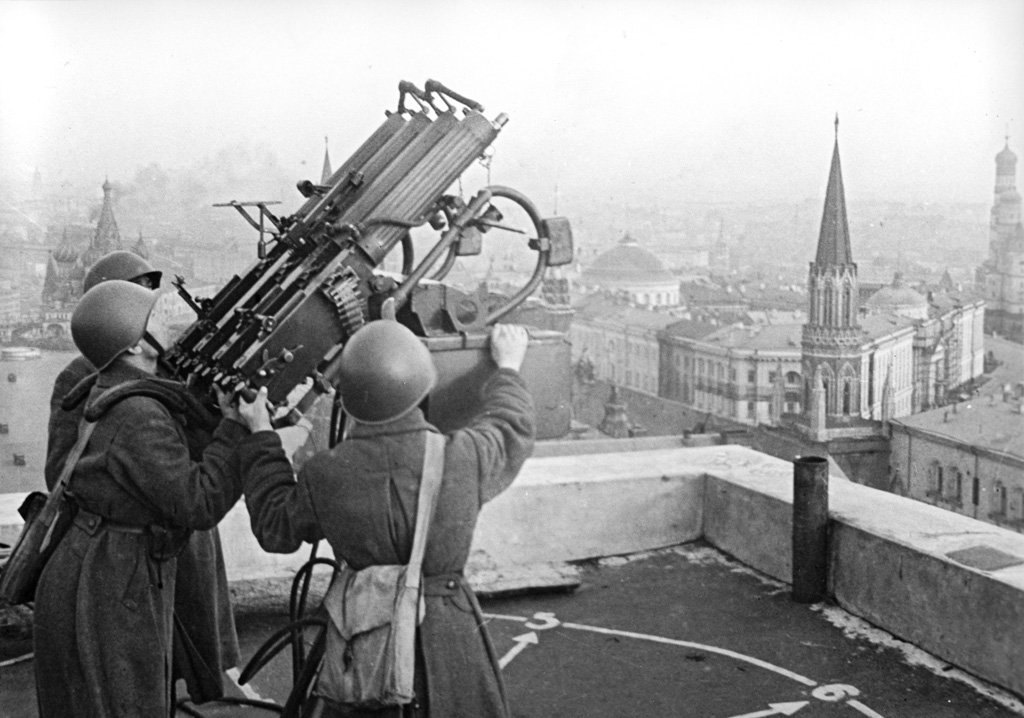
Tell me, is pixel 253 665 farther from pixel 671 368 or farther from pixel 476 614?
pixel 671 368

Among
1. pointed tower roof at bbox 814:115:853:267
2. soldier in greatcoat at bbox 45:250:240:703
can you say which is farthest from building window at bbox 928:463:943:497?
soldier in greatcoat at bbox 45:250:240:703

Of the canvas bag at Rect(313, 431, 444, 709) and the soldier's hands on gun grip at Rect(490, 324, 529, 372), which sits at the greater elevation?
the soldier's hands on gun grip at Rect(490, 324, 529, 372)

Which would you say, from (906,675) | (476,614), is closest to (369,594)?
(476,614)

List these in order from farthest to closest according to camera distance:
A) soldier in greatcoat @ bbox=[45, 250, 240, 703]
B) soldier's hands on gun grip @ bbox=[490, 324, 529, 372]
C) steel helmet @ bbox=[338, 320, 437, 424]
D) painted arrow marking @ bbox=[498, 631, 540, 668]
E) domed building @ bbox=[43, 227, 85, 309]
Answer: domed building @ bbox=[43, 227, 85, 309] < painted arrow marking @ bbox=[498, 631, 540, 668] < soldier in greatcoat @ bbox=[45, 250, 240, 703] < soldier's hands on gun grip @ bbox=[490, 324, 529, 372] < steel helmet @ bbox=[338, 320, 437, 424]

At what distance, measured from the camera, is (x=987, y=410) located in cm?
919

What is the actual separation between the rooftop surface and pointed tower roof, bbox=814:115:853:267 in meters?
5.53

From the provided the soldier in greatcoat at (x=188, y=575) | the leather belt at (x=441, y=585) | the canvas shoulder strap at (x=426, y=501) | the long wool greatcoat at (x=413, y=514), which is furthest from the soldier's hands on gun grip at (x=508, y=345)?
the soldier in greatcoat at (x=188, y=575)

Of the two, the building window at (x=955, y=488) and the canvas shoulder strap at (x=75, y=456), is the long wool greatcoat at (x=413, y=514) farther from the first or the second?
the building window at (x=955, y=488)

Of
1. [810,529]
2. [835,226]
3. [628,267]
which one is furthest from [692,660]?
[835,226]

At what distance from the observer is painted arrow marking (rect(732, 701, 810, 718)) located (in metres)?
4.41

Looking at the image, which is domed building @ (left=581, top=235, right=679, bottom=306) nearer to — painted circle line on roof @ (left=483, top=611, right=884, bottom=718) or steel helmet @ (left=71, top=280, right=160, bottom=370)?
painted circle line on roof @ (left=483, top=611, right=884, bottom=718)

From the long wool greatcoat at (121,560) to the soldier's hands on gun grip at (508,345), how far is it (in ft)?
2.66

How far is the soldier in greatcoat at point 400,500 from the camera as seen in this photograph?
2834mm

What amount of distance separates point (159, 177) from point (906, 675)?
22.3 ft
